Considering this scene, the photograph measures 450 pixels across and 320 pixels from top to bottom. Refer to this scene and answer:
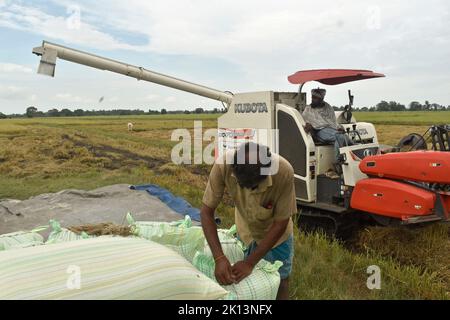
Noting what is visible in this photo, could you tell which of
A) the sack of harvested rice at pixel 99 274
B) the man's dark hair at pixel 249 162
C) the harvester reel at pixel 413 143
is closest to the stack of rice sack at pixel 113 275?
the sack of harvested rice at pixel 99 274

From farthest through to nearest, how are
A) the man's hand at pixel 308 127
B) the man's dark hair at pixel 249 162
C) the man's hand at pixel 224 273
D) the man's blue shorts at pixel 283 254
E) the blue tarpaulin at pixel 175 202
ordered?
the blue tarpaulin at pixel 175 202
the man's hand at pixel 308 127
the man's blue shorts at pixel 283 254
the man's hand at pixel 224 273
the man's dark hair at pixel 249 162

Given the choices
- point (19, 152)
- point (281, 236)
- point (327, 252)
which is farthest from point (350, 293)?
point (19, 152)

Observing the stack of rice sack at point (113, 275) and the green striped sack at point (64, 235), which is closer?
the stack of rice sack at point (113, 275)

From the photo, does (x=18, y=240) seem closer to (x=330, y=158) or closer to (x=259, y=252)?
(x=259, y=252)

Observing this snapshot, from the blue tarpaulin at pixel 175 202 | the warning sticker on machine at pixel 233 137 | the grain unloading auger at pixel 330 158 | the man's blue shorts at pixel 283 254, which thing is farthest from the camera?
the warning sticker on machine at pixel 233 137

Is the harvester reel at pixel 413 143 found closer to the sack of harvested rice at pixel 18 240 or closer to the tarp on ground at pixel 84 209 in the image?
the tarp on ground at pixel 84 209

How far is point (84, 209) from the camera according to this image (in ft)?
18.5

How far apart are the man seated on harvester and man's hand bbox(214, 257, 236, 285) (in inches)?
131

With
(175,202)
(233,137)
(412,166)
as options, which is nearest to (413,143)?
(412,166)

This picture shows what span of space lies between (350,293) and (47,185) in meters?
7.59

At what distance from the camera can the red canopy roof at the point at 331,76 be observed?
5.32 m

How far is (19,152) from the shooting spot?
15.8 m
